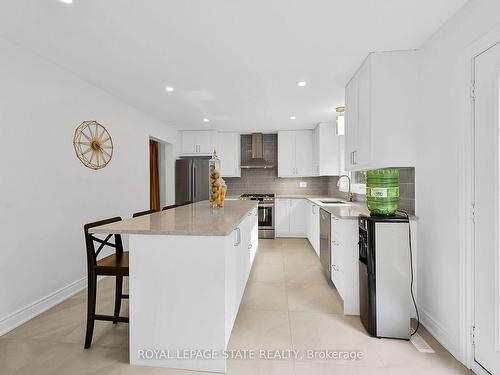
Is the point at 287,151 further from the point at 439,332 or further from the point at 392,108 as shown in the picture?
the point at 439,332

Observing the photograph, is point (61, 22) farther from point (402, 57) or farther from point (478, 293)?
point (478, 293)

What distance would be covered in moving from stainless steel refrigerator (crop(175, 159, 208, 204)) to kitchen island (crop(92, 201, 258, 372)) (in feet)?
11.9

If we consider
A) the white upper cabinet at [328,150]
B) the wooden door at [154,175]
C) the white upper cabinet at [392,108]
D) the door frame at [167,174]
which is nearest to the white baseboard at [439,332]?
the white upper cabinet at [392,108]

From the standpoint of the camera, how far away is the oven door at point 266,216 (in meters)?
5.12

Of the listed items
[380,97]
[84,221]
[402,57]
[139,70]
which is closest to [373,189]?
[380,97]

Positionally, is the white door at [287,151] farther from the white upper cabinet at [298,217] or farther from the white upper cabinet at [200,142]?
the white upper cabinet at [200,142]

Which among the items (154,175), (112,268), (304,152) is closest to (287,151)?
(304,152)

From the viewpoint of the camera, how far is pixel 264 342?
1857 mm

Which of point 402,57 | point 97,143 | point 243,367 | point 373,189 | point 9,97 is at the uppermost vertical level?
point 402,57

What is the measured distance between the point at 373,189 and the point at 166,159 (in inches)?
170

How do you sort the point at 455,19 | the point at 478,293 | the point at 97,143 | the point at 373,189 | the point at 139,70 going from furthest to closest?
the point at 97,143, the point at 139,70, the point at 373,189, the point at 455,19, the point at 478,293

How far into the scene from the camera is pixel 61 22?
6.04ft

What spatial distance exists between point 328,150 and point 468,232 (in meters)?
3.36

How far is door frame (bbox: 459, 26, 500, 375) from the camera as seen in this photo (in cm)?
158
